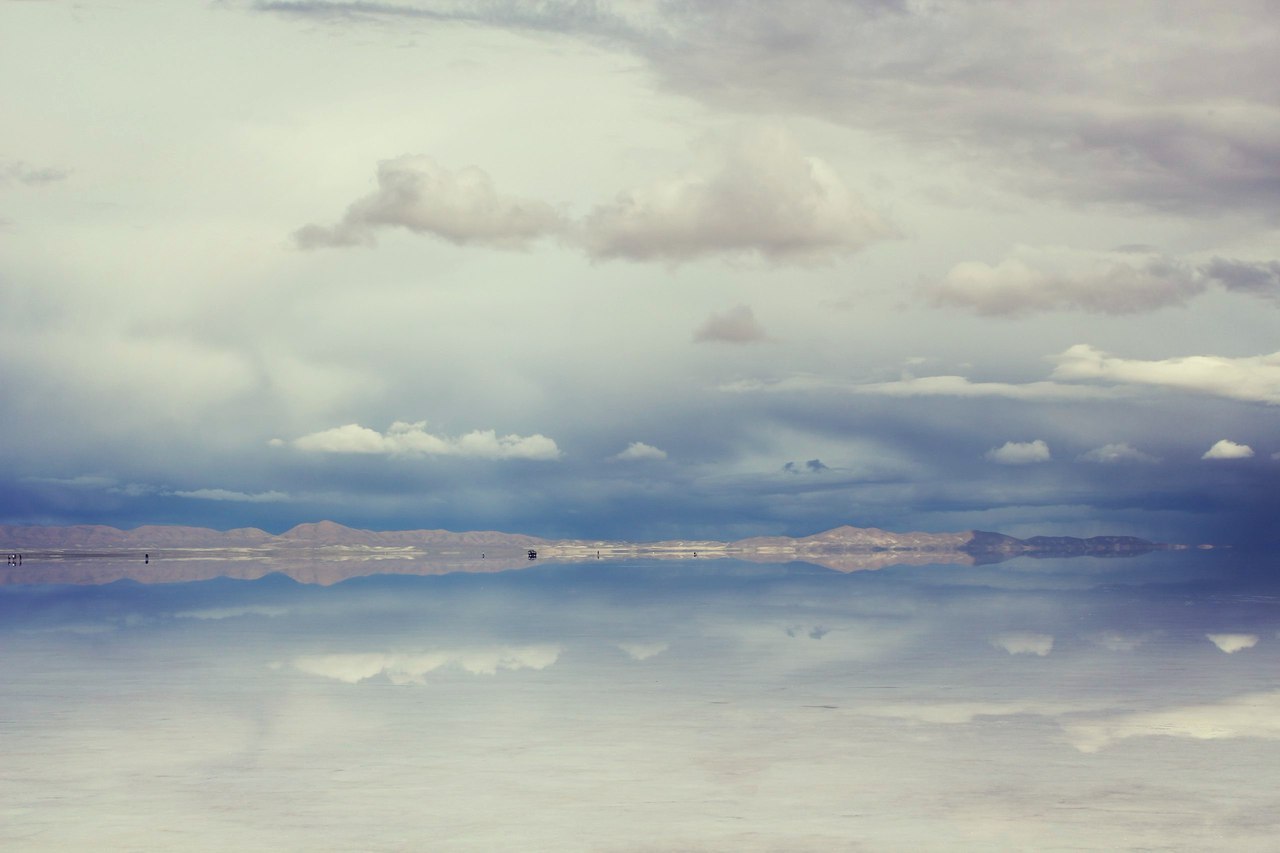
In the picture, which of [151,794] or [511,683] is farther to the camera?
[511,683]

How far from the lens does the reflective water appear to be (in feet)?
69.7

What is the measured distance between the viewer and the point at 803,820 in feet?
70.9

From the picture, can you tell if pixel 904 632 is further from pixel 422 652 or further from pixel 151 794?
pixel 151 794

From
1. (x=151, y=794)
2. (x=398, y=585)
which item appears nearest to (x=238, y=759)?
(x=151, y=794)

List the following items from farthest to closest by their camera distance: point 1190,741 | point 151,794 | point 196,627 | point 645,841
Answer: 1. point 196,627
2. point 1190,741
3. point 151,794
4. point 645,841

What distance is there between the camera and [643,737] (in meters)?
29.8

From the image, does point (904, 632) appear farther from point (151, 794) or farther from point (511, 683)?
point (151, 794)

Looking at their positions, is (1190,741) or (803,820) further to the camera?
(1190,741)

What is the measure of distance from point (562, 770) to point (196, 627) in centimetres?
4273

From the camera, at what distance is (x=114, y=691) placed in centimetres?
3856

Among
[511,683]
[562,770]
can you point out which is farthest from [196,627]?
[562,770]

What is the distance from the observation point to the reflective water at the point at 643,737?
21250mm

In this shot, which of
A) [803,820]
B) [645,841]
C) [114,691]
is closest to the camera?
[645,841]

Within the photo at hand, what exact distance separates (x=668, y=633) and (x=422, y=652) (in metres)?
13.2
